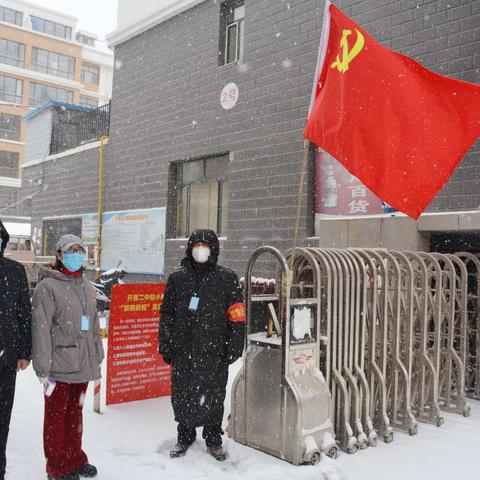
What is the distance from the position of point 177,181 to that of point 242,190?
8.39ft

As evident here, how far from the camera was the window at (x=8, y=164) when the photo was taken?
1873 inches

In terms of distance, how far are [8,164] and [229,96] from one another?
4162cm

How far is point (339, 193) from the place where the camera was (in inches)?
372

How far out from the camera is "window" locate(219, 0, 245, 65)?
1180 cm

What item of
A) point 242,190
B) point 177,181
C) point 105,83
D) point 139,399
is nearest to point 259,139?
point 242,190

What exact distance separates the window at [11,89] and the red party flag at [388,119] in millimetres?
50070

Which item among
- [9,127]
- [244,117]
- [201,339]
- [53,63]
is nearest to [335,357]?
[201,339]

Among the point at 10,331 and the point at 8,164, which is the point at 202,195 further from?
the point at 8,164

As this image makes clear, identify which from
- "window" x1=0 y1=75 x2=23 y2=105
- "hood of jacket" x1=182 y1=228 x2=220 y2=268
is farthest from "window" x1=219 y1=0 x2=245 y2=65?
"window" x1=0 y1=75 x2=23 y2=105

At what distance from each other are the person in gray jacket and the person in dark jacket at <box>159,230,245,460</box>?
2.26 ft

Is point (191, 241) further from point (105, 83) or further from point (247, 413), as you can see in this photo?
point (105, 83)

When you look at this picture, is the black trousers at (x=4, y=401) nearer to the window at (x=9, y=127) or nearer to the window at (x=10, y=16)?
the window at (x=9, y=127)

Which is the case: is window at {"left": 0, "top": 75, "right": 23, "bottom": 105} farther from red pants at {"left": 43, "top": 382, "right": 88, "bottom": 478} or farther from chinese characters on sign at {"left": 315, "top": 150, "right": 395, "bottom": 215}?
red pants at {"left": 43, "top": 382, "right": 88, "bottom": 478}

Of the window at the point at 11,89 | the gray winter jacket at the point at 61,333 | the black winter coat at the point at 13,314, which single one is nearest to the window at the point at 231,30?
the gray winter jacket at the point at 61,333
